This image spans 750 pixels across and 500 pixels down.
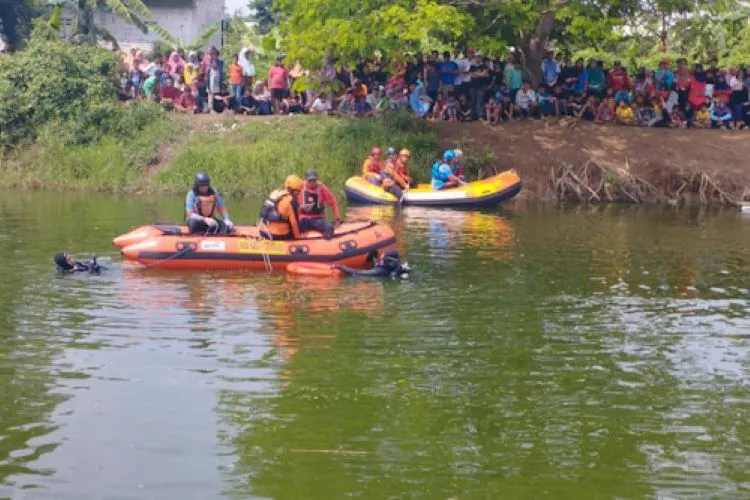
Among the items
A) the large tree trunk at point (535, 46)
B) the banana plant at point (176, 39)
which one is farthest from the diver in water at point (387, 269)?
the banana plant at point (176, 39)

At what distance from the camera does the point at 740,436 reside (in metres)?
9.50

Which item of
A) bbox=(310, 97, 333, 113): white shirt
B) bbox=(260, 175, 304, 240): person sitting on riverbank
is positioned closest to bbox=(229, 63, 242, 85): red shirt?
bbox=(310, 97, 333, 113): white shirt

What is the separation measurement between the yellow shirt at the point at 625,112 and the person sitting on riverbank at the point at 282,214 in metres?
13.6

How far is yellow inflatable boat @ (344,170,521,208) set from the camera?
81.3ft

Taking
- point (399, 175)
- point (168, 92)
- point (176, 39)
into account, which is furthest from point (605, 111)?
point (176, 39)

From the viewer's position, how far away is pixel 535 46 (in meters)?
28.4

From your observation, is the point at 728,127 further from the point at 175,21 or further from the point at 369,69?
the point at 175,21

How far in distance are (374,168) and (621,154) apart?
5590 mm

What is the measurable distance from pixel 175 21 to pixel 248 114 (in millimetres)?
14425

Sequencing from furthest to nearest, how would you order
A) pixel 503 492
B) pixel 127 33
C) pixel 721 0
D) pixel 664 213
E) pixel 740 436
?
pixel 127 33 → pixel 721 0 → pixel 664 213 → pixel 740 436 → pixel 503 492

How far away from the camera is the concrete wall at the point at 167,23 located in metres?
41.4

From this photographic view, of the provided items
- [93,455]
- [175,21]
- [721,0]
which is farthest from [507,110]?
[93,455]

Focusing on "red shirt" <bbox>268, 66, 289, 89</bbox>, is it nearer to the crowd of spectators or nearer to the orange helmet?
the crowd of spectators

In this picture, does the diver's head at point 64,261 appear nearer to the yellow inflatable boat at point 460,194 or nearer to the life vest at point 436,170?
the yellow inflatable boat at point 460,194
